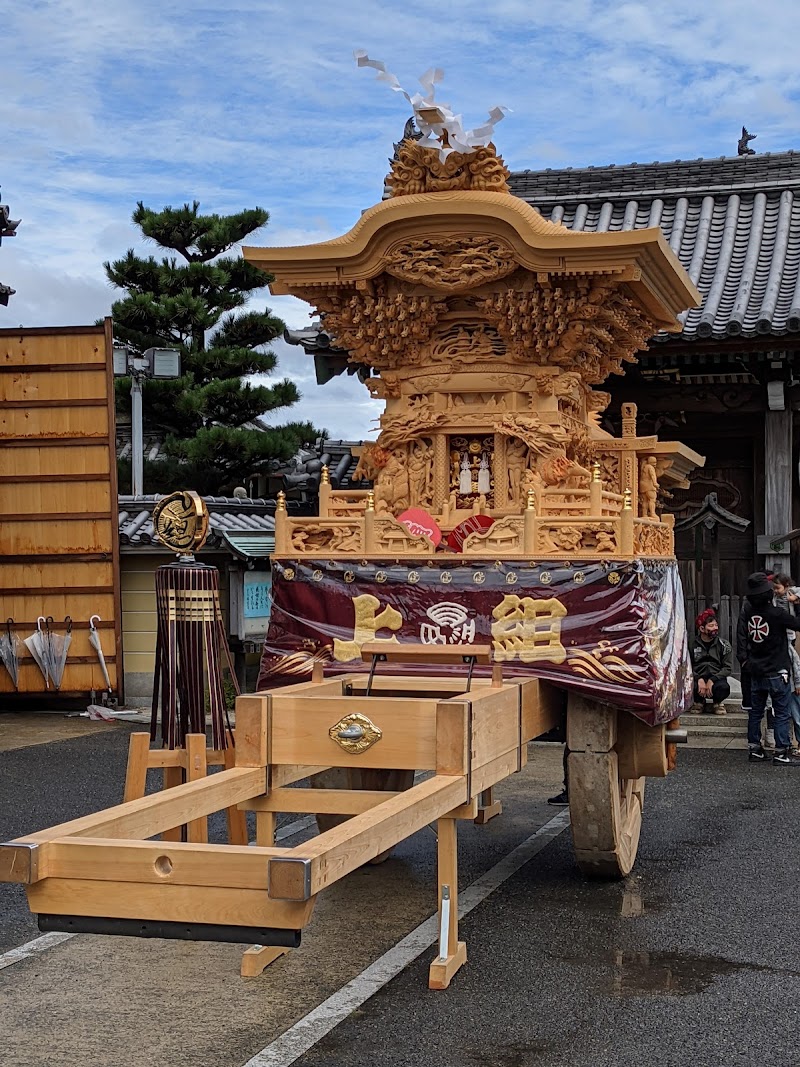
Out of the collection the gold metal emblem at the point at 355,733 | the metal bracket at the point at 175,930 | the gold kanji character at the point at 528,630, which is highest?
the gold kanji character at the point at 528,630

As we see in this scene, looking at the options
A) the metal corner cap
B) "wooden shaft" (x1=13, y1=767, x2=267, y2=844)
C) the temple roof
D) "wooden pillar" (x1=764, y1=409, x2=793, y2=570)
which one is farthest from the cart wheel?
"wooden pillar" (x1=764, y1=409, x2=793, y2=570)

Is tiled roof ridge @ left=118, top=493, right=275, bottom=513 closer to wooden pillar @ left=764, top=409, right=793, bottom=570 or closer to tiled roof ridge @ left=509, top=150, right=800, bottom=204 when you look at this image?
tiled roof ridge @ left=509, top=150, right=800, bottom=204

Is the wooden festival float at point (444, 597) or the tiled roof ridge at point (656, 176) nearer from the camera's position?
the wooden festival float at point (444, 597)

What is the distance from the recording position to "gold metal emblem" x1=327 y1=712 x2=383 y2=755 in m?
5.17

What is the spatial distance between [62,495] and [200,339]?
293 inches

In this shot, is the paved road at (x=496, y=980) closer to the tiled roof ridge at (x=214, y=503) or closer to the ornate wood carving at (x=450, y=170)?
the ornate wood carving at (x=450, y=170)

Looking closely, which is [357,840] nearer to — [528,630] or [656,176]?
[528,630]

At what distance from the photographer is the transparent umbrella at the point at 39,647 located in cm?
1388

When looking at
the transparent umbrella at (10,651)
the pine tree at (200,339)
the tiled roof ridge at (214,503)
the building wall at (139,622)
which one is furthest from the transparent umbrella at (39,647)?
the pine tree at (200,339)

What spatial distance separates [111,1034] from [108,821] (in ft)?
3.22

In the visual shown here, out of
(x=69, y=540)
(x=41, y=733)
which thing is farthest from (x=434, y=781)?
(x=69, y=540)

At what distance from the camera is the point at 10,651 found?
1390 centimetres

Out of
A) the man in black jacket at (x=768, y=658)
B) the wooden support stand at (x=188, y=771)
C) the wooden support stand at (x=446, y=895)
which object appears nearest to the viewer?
the wooden support stand at (x=446, y=895)

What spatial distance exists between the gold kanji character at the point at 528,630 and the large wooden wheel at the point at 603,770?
0.32m
